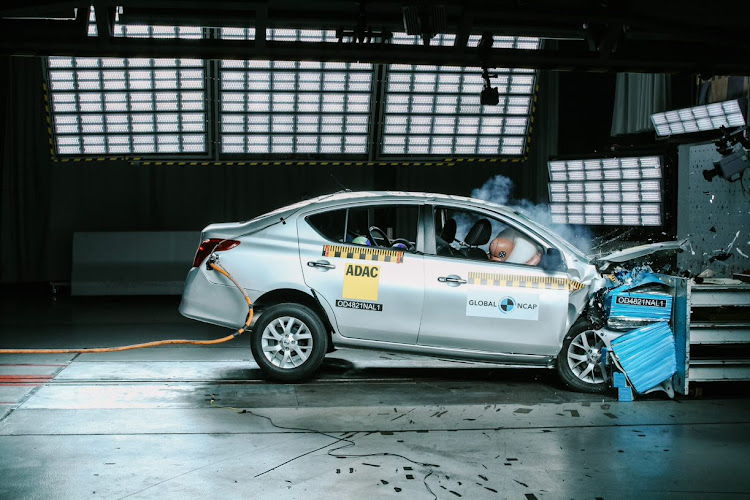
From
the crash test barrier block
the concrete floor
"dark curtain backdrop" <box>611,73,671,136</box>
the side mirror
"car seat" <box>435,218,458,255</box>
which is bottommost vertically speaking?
the concrete floor

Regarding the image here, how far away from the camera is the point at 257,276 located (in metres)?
7.96

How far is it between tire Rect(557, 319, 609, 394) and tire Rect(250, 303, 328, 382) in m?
2.23

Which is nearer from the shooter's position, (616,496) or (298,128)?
(616,496)

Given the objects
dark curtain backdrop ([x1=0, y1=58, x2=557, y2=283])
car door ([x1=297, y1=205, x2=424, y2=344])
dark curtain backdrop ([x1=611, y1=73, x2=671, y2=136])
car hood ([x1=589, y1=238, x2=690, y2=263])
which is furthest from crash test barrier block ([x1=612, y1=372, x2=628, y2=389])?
dark curtain backdrop ([x1=0, y1=58, x2=557, y2=283])

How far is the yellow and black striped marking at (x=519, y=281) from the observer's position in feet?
25.4

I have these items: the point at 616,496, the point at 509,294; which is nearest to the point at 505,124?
the point at 509,294

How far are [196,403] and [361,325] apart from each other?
1.65 meters

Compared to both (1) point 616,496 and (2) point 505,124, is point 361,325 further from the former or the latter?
(2) point 505,124

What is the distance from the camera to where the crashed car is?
7.74m

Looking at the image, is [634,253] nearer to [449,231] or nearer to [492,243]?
[492,243]

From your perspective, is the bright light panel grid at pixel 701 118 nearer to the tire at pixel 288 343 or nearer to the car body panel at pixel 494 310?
the car body panel at pixel 494 310

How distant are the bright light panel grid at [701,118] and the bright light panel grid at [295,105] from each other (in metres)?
4.46

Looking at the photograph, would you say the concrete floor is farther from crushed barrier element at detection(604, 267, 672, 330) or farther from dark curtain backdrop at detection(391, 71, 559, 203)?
dark curtain backdrop at detection(391, 71, 559, 203)

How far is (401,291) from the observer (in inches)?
306
